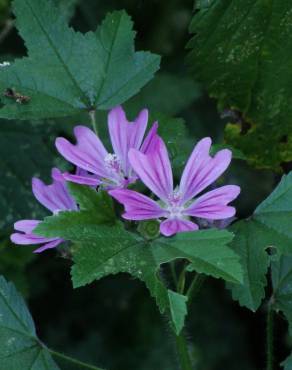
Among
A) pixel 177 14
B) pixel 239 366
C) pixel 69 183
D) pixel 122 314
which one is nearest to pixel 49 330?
pixel 122 314

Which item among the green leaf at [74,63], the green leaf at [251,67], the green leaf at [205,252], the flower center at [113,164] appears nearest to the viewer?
the green leaf at [205,252]

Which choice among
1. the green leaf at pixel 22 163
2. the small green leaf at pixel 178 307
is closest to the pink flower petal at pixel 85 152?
the small green leaf at pixel 178 307

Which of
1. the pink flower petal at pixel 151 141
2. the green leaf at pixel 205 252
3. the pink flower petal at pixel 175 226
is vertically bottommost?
the green leaf at pixel 205 252

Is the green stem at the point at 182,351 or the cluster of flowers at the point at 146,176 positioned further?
the green stem at the point at 182,351

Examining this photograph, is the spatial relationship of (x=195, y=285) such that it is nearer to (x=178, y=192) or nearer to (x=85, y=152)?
(x=178, y=192)

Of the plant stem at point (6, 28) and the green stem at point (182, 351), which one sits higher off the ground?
the plant stem at point (6, 28)

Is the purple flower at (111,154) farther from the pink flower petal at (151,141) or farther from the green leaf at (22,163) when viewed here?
the green leaf at (22,163)

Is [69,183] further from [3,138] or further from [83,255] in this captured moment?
[3,138]
